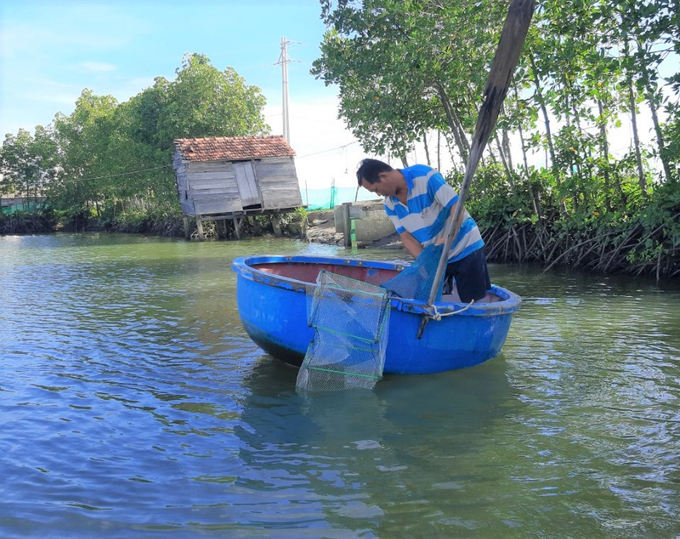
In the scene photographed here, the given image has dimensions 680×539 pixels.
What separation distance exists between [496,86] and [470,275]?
1.96 meters

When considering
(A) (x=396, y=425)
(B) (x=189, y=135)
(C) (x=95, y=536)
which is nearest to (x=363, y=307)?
(A) (x=396, y=425)

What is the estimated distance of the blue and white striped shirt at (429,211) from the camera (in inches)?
254

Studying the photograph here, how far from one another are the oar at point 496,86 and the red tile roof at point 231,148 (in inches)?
1118

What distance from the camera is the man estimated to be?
6.39 meters

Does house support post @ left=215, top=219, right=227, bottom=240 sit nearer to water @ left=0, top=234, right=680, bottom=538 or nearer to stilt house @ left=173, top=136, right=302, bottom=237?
stilt house @ left=173, top=136, right=302, bottom=237

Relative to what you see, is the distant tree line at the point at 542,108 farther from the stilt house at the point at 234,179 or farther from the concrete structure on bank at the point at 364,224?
the stilt house at the point at 234,179

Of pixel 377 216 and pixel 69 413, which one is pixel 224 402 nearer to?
pixel 69 413

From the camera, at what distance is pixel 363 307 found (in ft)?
20.7

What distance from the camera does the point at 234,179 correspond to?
34.0 metres

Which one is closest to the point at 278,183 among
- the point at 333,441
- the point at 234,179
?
the point at 234,179

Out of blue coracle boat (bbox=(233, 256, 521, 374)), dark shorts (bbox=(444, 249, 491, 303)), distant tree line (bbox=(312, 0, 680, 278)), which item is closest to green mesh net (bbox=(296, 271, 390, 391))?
blue coracle boat (bbox=(233, 256, 521, 374))

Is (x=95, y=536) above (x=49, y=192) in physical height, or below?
below

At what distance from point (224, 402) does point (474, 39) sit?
11.8 m

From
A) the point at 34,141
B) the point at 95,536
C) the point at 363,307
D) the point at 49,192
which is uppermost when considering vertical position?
→ the point at 34,141
